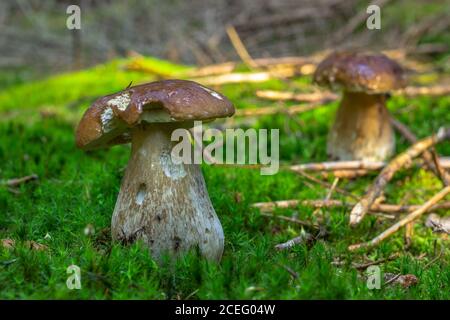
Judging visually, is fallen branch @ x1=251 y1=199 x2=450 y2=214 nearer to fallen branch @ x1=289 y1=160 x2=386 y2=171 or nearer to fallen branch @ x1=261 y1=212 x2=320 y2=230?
fallen branch @ x1=261 y1=212 x2=320 y2=230

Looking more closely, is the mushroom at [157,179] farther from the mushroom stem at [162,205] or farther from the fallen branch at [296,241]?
the fallen branch at [296,241]

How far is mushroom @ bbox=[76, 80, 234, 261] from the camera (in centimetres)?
225

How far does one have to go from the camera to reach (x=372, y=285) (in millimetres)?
2234

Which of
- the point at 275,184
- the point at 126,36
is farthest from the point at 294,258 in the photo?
the point at 126,36

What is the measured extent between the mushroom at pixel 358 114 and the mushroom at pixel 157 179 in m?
2.00

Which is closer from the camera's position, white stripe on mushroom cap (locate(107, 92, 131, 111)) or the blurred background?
white stripe on mushroom cap (locate(107, 92, 131, 111))

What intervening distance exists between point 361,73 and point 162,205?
7.34 ft

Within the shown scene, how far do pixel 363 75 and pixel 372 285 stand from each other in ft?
7.02

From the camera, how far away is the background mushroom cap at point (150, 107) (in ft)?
7.04

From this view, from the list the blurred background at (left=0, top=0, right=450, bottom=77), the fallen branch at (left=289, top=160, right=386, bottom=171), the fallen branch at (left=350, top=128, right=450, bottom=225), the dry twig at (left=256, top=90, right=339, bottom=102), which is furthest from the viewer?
the blurred background at (left=0, top=0, right=450, bottom=77)

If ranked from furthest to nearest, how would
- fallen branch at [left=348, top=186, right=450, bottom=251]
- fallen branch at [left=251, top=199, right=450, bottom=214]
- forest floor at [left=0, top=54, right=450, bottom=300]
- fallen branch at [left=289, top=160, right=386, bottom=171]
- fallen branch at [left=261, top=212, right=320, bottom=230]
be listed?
fallen branch at [left=289, top=160, right=386, bottom=171], fallen branch at [left=251, top=199, right=450, bottom=214], fallen branch at [left=261, top=212, right=320, bottom=230], fallen branch at [left=348, top=186, right=450, bottom=251], forest floor at [left=0, top=54, right=450, bottom=300]

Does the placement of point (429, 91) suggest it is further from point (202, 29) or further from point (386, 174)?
point (202, 29)

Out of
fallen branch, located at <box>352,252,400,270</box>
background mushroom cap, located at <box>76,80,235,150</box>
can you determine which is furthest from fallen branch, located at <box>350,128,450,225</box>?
background mushroom cap, located at <box>76,80,235,150</box>
